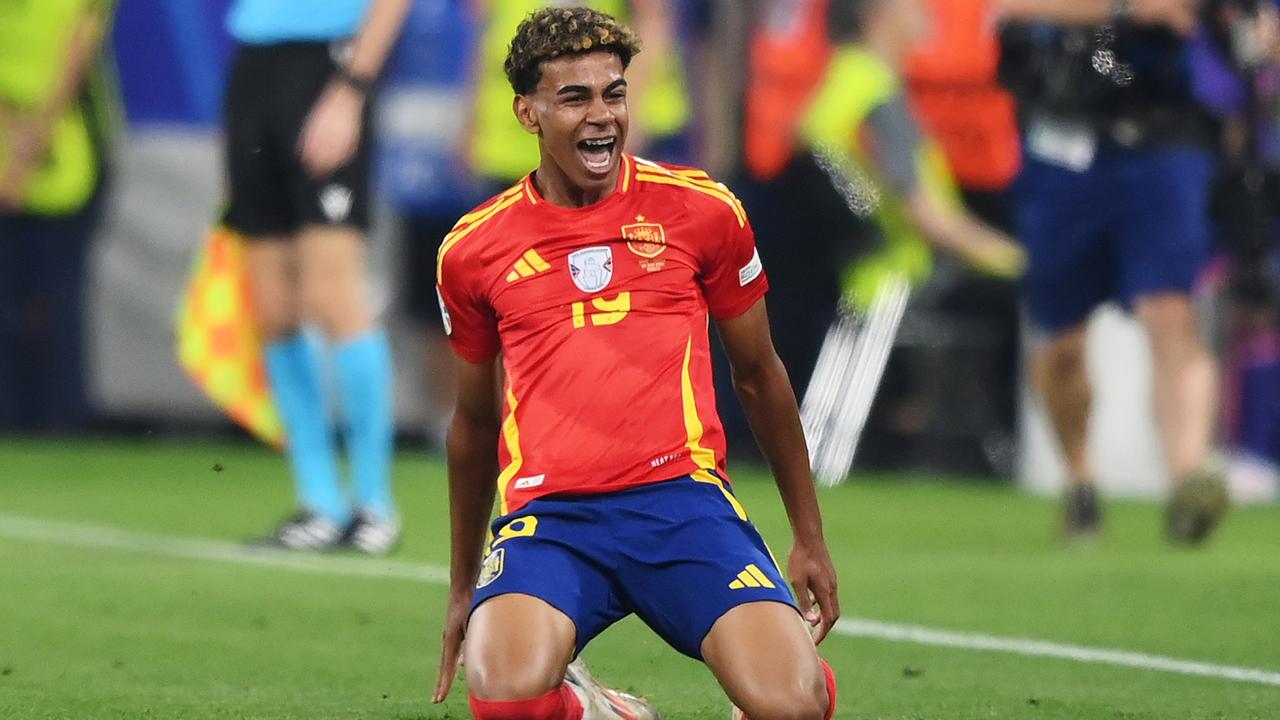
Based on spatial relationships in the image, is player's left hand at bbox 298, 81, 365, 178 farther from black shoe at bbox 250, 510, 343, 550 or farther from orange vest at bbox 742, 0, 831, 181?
orange vest at bbox 742, 0, 831, 181

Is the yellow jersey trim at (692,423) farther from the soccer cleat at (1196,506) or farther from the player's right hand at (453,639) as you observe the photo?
the soccer cleat at (1196,506)

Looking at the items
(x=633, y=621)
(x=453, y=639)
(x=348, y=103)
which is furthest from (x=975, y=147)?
(x=453, y=639)

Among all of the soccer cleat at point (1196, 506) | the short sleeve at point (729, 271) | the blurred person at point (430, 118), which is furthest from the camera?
the blurred person at point (430, 118)

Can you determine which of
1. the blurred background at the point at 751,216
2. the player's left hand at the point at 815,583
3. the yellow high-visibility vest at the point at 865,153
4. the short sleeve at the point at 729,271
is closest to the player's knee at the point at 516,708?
the player's left hand at the point at 815,583

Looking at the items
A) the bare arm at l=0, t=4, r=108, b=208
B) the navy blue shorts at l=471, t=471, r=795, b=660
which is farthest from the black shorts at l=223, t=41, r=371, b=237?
the bare arm at l=0, t=4, r=108, b=208

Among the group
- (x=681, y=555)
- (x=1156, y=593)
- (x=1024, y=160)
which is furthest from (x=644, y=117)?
(x=681, y=555)

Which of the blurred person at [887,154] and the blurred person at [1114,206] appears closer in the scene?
the blurred person at [1114,206]

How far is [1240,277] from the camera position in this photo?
10.9 metres

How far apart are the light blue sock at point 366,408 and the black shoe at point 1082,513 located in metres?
2.40

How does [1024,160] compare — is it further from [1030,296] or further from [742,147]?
[742,147]

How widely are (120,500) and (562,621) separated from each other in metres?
6.37

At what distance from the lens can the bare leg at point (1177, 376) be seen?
8570 mm

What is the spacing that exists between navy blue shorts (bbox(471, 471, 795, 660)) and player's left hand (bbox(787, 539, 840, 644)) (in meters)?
0.06

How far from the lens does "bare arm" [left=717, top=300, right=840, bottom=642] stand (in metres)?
4.81
